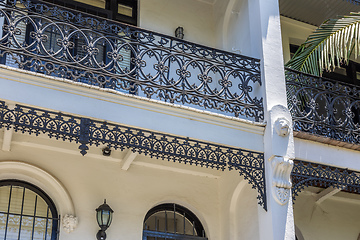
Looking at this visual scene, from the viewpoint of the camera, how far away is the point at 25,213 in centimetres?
782

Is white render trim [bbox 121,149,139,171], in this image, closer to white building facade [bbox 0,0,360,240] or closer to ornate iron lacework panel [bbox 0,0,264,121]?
white building facade [bbox 0,0,360,240]

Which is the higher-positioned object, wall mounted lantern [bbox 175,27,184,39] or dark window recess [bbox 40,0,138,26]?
dark window recess [bbox 40,0,138,26]

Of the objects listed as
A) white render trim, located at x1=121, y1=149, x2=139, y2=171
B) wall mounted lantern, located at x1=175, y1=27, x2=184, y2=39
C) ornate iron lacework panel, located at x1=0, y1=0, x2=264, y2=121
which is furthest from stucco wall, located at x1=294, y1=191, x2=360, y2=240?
wall mounted lantern, located at x1=175, y1=27, x2=184, y2=39

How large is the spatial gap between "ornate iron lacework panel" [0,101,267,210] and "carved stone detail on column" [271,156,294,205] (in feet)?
0.63

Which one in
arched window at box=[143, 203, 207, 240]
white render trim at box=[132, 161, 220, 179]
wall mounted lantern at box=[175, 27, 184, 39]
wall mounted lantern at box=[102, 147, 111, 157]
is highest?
wall mounted lantern at box=[175, 27, 184, 39]

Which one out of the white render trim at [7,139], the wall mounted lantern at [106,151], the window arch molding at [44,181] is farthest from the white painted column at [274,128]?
the white render trim at [7,139]

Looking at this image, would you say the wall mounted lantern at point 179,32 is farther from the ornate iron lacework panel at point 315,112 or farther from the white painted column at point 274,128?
the ornate iron lacework panel at point 315,112

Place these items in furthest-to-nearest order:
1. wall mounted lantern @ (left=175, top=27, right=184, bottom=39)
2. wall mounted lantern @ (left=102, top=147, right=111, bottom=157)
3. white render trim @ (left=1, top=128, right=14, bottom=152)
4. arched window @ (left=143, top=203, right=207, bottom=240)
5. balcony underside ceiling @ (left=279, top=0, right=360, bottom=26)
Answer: balcony underside ceiling @ (left=279, top=0, right=360, bottom=26), wall mounted lantern @ (left=175, top=27, right=184, bottom=39), arched window @ (left=143, top=203, right=207, bottom=240), wall mounted lantern @ (left=102, top=147, right=111, bottom=157), white render trim @ (left=1, top=128, right=14, bottom=152)

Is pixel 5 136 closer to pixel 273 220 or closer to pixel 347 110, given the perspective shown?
pixel 273 220

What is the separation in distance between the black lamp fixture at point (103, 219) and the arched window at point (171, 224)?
769mm

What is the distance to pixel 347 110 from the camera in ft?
27.5

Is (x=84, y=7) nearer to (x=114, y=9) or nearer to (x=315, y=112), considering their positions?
(x=114, y=9)

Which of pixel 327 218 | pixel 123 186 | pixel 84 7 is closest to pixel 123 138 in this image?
pixel 123 186

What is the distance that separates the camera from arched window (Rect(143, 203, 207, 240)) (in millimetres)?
8539
